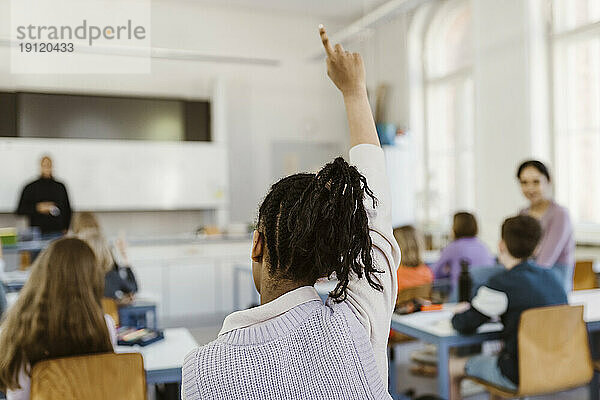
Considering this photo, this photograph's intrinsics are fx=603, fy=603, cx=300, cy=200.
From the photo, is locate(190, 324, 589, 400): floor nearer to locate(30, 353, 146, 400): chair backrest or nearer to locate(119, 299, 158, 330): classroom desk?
locate(119, 299, 158, 330): classroom desk

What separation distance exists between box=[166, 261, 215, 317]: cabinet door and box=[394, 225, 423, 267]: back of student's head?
2.33 metres

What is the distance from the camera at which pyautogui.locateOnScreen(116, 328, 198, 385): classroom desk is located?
1.63m

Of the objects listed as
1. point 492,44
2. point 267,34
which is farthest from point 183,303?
point 492,44

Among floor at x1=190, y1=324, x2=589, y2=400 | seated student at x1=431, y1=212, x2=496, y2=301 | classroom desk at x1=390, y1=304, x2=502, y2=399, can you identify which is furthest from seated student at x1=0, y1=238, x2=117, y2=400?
seated student at x1=431, y1=212, x2=496, y2=301

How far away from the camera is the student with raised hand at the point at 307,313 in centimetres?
65

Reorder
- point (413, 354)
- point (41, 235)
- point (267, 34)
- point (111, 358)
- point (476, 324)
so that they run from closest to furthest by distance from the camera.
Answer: point (111, 358)
point (476, 324)
point (413, 354)
point (41, 235)
point (267, 34)

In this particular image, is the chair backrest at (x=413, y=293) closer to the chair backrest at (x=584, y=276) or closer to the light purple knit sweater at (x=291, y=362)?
the chair backrest at (x=584, y=276)

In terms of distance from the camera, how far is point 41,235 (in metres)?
4.55

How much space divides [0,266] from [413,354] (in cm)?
222

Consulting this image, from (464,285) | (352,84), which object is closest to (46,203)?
(464,285)

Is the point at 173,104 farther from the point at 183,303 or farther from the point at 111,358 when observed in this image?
the point at 111,358

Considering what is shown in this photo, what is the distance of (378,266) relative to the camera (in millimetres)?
759

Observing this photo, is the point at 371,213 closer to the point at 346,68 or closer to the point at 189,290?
the point at 346,68

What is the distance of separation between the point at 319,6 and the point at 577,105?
2487 millimetres
